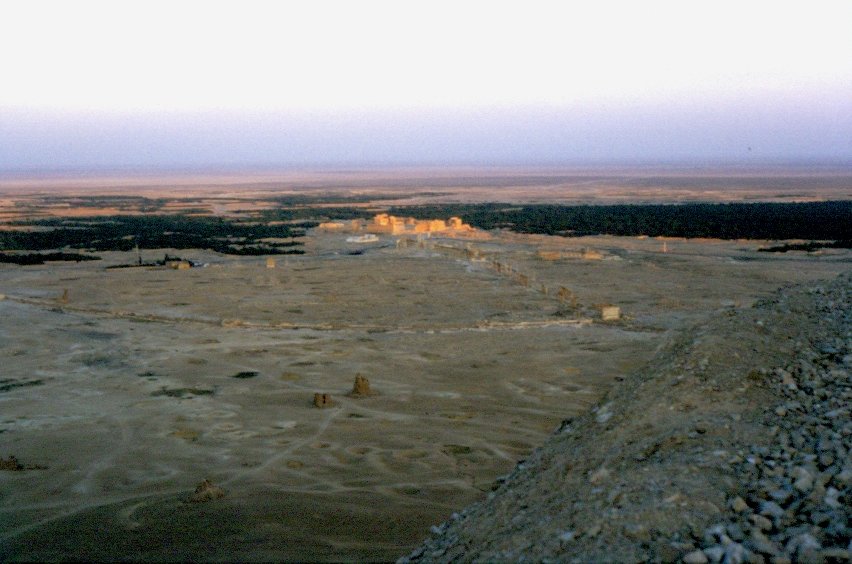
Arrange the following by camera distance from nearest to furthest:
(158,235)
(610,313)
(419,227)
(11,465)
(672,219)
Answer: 1. (11,465)
2. (610,313)
3. (158,235)
4. (419,227)
5. (672,219)

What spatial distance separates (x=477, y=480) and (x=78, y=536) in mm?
4140

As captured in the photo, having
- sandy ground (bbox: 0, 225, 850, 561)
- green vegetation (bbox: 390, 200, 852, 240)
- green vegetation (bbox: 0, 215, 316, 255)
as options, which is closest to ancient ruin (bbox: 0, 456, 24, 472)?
sandy ground (bbox: 0, 225, 850, 561)

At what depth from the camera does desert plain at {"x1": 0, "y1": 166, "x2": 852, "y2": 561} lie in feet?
27.8

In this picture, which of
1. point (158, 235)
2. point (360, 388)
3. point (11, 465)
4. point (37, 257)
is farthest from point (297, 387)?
point (158, 235)

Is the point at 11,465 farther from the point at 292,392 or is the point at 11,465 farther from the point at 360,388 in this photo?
the point at 360,388

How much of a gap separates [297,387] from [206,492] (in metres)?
5.76

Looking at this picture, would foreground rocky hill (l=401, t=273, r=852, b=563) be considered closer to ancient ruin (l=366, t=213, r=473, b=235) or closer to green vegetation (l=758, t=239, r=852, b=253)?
green vegetation (l=758, t=239, r=852, b=253)

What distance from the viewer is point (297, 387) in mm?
14750

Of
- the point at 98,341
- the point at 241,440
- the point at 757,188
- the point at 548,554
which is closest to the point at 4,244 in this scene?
the point at 98,341

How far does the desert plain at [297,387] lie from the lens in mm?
8477

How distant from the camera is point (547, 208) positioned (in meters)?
73.4

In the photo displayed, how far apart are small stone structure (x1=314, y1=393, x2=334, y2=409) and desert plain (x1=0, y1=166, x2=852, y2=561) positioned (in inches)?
6.4

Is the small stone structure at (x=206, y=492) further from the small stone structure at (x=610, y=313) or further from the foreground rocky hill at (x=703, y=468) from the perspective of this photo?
the small stone structure at (x=610, y=313)

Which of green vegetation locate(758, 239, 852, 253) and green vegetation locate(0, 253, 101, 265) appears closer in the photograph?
green vegetation locate(0, 253, 101, 265)
